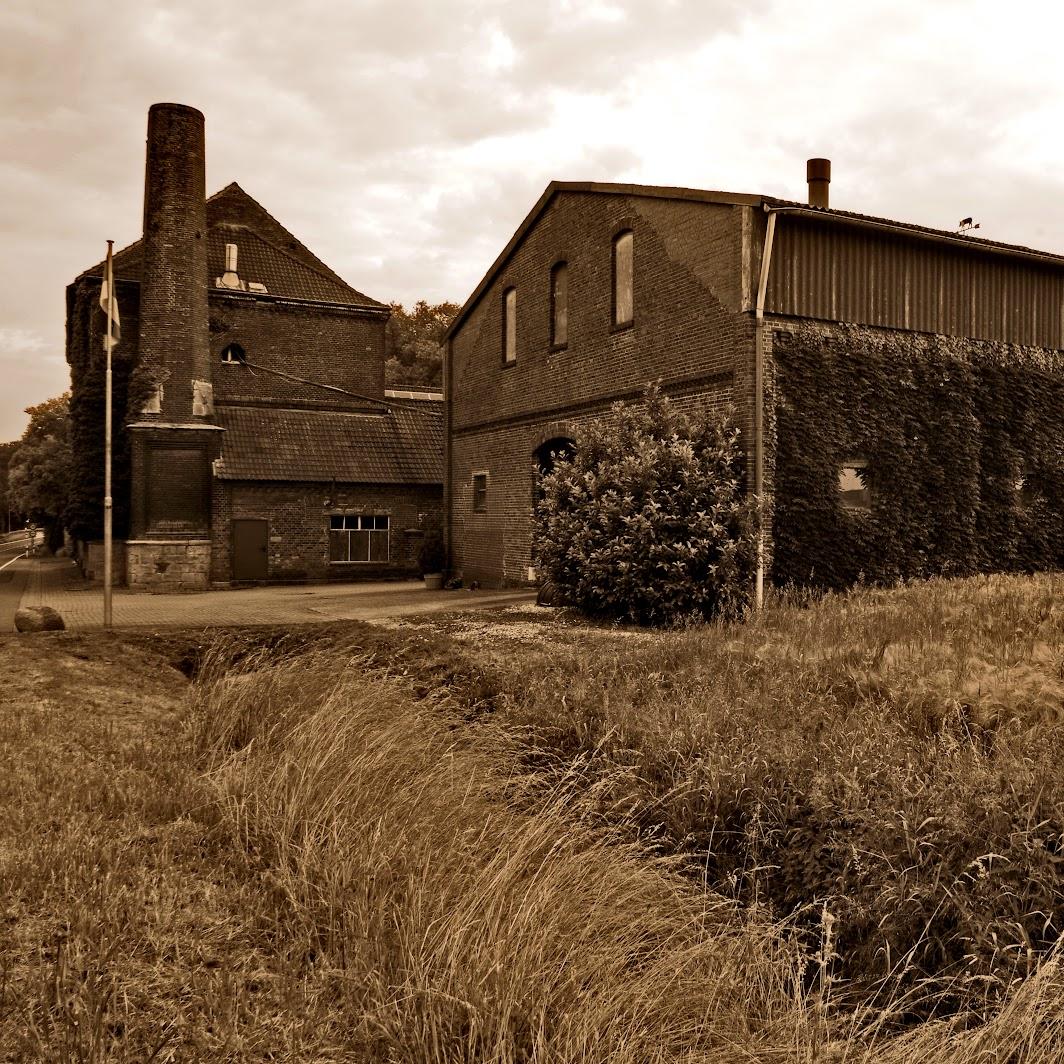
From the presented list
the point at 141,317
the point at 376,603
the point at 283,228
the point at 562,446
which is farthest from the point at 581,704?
the point at 283,228

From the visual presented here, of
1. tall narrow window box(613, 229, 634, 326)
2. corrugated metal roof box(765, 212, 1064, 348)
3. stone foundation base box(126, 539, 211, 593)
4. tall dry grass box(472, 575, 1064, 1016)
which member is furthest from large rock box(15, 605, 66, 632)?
stone foundation base box(126, 539, 211, 593)

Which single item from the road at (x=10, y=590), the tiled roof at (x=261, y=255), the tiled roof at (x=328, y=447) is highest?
the tiled roof at (x=261, y=255)

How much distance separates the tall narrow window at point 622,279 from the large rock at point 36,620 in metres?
10.1

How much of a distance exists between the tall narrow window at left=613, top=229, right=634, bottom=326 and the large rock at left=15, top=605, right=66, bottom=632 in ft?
33.2

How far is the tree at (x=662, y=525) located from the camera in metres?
13.0

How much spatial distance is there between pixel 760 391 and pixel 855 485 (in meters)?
2.48

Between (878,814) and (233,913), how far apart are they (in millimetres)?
3255

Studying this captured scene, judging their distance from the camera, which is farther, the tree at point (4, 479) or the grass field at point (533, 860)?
the tree at point (4, 479)

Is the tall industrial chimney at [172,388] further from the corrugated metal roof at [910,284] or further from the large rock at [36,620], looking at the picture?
the corrugated metal roof at [910,284]

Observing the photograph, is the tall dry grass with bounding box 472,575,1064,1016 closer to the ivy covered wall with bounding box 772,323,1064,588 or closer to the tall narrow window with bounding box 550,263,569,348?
the ivy covered wall with bounding box 772,323,1064,588

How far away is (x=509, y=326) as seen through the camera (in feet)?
69.2

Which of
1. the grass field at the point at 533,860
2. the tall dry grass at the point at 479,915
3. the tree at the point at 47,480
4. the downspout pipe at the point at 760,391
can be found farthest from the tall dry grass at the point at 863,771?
the tree at the point at 47,480

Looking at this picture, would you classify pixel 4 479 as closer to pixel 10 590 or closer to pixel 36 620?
pixel 10 590

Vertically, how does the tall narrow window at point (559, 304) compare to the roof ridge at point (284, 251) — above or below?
below
